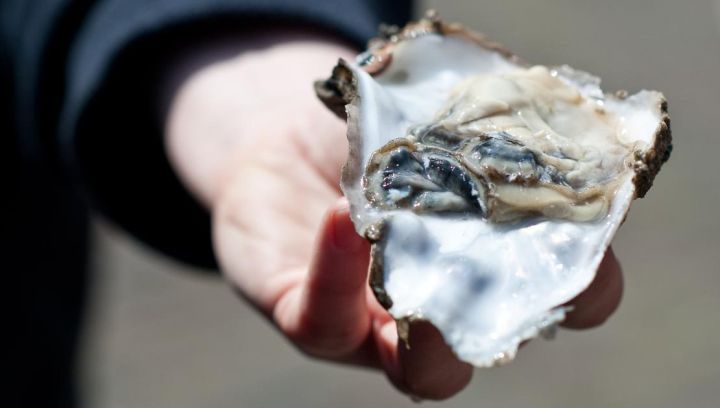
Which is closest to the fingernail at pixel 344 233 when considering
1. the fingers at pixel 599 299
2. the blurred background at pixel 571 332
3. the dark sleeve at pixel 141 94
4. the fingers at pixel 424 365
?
the fingers at pixel 424 365

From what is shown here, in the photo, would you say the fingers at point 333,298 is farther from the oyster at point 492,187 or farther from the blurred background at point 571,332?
the blurred background at point 571,332

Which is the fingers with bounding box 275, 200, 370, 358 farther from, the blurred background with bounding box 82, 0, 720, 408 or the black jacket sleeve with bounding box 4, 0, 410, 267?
the blurred background with bounding box 82, 0, 720, 408

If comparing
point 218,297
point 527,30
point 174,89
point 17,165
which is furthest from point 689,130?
point 17,165

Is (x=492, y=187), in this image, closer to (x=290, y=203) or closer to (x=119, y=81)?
(x=290, y=203)

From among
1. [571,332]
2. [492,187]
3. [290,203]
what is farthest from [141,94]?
[571,332]

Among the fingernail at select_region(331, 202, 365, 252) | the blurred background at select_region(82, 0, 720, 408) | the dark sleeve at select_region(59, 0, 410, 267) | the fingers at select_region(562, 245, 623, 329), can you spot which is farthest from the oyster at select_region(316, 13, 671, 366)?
the blurred background at select_region(82, 0, 720, 408)

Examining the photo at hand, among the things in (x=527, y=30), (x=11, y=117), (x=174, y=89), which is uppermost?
(x=174, y=89)

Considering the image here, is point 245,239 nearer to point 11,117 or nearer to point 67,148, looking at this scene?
point 67,148
